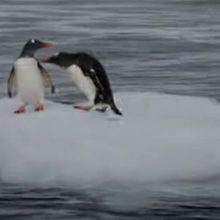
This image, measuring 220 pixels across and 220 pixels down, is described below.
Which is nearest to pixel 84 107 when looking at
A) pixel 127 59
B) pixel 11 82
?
pixel 11 82

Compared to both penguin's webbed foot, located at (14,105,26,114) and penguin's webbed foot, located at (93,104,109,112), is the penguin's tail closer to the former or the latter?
penguin's webbed foot, located at (93,104,109,112)

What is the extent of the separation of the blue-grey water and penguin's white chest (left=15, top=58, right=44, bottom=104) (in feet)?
3.46

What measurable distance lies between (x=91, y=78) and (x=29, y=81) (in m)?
0.44

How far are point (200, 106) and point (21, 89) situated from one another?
126cm

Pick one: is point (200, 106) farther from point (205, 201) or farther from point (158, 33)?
point (158, 33)

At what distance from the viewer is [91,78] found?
8.64 meters

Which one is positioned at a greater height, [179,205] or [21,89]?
[21,89]

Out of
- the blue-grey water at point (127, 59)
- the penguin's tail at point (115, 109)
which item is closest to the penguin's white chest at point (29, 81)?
the penguin's tail at point (115, 109)

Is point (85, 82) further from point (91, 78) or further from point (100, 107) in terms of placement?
point (100, 107)

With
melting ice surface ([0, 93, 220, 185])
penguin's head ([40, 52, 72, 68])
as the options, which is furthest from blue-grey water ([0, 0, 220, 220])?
penguin's head ([40, 52, 72, 68])

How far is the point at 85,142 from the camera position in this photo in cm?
764

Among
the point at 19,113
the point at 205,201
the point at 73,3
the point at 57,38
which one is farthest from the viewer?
the point at 73,3

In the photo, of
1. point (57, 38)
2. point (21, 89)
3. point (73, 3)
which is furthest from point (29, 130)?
point (73, 3)

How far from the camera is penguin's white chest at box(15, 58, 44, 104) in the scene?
859 centimetres
